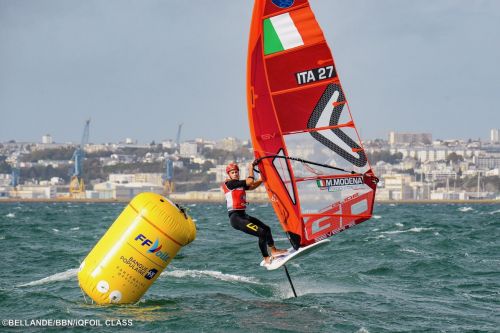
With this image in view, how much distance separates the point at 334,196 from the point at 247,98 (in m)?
1.49

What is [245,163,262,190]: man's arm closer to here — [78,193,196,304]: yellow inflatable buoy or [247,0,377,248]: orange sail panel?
[247,0,377,248]: orange sail panel

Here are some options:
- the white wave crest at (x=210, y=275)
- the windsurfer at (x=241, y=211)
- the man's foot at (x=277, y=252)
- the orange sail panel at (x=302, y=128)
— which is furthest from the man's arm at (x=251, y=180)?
the white wave crest at (x=210, y=275)

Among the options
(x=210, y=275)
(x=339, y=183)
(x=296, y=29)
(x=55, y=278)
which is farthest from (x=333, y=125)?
(x=55, y=278)

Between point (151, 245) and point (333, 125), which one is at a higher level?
point (333, 125)

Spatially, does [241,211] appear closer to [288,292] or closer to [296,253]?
[296,253]

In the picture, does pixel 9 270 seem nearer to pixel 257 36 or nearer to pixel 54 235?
pixel 257 36

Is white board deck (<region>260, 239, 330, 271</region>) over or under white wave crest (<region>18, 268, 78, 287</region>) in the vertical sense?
over

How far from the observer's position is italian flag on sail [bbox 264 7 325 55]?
10508 mm

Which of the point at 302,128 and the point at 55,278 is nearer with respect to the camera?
the point at 302,128

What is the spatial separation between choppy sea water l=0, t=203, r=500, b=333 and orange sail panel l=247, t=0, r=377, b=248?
3.59 ft

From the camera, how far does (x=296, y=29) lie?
34.5 feet

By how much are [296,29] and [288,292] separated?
3357mm

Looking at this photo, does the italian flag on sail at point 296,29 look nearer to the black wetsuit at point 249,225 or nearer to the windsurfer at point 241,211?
the windsurfer at point 241,211

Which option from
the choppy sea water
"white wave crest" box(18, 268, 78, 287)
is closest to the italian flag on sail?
the choppy sea water
